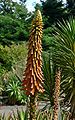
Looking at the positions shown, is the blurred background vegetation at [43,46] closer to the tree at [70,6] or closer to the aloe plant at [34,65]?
the tree at [70,6]

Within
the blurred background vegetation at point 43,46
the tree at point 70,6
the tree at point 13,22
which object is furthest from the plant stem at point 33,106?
the tree at point 70,6

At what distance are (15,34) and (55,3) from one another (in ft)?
21.8

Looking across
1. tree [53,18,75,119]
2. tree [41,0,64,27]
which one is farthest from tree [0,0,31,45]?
tree [53,18,75,119]

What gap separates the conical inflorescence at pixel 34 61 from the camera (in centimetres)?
244

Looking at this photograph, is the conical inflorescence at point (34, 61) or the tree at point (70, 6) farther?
the tree at point (70, 6)

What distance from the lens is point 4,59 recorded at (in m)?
24.8

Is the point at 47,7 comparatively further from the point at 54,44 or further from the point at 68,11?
the point at 54,44

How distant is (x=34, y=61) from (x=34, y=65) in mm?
45

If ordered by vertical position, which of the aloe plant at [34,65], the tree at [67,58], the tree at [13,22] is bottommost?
the aloe plant at [34,65]

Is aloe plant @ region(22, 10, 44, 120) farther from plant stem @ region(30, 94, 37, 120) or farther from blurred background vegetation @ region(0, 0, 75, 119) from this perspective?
blurred background vegetation @ region(0, 0, 75, 119)

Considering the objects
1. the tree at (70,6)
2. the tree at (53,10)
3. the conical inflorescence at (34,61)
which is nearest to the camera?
the conical inflorescence at (34,61)

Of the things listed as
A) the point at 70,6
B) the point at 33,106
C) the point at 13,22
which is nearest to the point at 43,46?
the point at 13,22

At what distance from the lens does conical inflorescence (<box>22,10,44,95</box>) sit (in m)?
2.44

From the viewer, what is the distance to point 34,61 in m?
2.50
